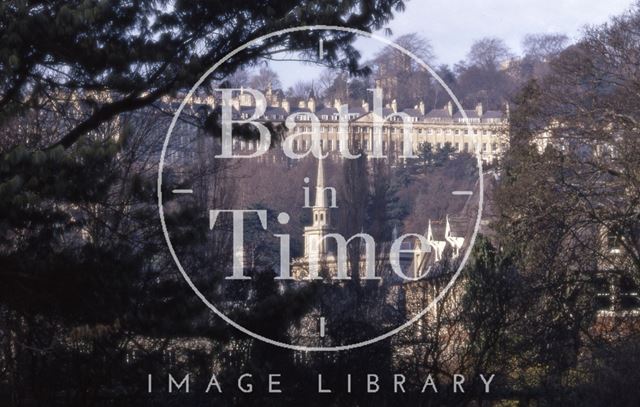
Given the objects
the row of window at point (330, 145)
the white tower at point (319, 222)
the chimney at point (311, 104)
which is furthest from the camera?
the chimney at point (311, 104)

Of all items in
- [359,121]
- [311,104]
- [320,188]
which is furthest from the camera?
[311,104]

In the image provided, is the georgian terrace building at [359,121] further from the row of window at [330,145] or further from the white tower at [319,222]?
the white tower at [319,222]

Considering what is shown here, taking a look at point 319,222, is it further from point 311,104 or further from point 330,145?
point 311,104

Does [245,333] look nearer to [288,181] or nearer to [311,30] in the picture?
[288,181]

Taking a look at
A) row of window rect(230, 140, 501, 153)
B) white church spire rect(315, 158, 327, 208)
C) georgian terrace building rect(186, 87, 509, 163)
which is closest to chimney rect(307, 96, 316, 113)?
georgian terrace building rect(186, 87, 509, 163)

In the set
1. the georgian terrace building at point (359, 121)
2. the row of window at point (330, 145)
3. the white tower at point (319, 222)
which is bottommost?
the white tower at point (319, 222)

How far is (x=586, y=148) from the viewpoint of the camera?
18172 millimetres

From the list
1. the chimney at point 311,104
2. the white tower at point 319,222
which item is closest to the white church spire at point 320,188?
the white tower at point 319,222

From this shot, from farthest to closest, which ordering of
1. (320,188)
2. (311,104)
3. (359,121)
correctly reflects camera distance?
(311,104), (359,121), (320,188)

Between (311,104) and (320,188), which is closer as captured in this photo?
(320,188)

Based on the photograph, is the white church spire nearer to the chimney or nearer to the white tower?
the white tower

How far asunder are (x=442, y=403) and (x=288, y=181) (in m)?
2.41

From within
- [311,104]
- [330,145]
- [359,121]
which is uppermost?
[311,104]

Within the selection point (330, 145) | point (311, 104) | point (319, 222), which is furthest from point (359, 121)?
point (319, 222)
